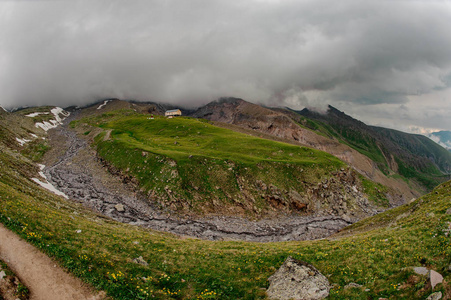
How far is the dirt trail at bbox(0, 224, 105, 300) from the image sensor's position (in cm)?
1346

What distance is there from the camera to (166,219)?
45.7 meters

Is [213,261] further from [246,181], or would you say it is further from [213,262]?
[246,181]

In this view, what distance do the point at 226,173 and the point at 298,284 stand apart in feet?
146

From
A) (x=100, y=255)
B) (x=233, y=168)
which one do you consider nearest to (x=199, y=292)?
(x=100, y=255)

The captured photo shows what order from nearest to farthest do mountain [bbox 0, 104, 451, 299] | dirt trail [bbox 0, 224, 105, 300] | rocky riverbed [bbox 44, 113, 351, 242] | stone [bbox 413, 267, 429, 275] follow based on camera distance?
stone [bbox 413, 267, 429, 275], dirt trail [bbox 0, 224, 105, 300], mountain [bbox 0, 104, 451, 299], rocky riverbed [bbox 44, 113, 351, 242]

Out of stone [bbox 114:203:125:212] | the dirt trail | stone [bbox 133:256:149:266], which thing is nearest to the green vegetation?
the dirt trail

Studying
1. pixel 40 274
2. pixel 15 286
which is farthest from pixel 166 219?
pixel 15 286

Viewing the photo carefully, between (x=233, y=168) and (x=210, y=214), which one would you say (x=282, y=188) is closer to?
(x=233, y=168)

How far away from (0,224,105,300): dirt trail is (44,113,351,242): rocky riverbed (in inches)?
1045

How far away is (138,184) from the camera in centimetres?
5778

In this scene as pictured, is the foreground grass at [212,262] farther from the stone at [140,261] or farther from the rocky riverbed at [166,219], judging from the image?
the rocky riverbed at [166,219]

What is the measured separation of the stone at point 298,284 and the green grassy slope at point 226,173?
35.9 meters

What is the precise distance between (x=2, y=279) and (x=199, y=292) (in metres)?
12.3

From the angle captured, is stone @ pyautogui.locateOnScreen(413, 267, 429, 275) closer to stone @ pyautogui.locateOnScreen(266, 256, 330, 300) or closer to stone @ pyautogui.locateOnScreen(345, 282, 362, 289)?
stone @ pyautogui.locateOnScreen(345, 282, 362, 289)
